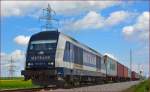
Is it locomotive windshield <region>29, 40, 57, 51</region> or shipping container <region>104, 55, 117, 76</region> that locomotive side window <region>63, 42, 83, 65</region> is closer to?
locomotive windshield <region>29, 40, 57, 51</region>

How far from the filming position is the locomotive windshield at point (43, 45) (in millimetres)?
30139

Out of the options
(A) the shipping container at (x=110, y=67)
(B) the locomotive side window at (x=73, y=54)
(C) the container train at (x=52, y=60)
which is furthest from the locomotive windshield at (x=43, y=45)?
(A) the shipping container at (x=110, y=67)

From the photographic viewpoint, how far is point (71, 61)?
32.5 m

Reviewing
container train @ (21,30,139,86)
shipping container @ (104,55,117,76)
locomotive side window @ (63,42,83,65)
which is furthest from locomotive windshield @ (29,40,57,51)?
shipping container @ (104,55,117,76)

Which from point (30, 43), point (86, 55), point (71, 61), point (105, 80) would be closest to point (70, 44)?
point (71, 61)

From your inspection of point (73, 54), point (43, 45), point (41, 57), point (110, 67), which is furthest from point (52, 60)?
point (110, 67)

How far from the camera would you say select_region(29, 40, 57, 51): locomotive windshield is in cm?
3014

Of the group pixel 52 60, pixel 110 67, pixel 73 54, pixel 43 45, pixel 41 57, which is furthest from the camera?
pixel 110 67

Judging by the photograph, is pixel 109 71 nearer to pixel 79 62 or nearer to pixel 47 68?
pixel 79 62

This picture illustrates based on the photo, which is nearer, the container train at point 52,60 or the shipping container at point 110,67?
the container train at point 52,60

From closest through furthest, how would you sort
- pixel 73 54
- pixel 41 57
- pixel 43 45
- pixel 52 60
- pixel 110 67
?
pixel 52 60, pixel 41 57, pixel 43 45, pixel 73 54, pixel 110 67

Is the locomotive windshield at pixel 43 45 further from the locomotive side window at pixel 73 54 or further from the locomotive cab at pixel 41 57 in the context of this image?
the locomotive side window at pixel 73 54

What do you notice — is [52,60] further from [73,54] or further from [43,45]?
[73,54]

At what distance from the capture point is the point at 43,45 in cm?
3022
